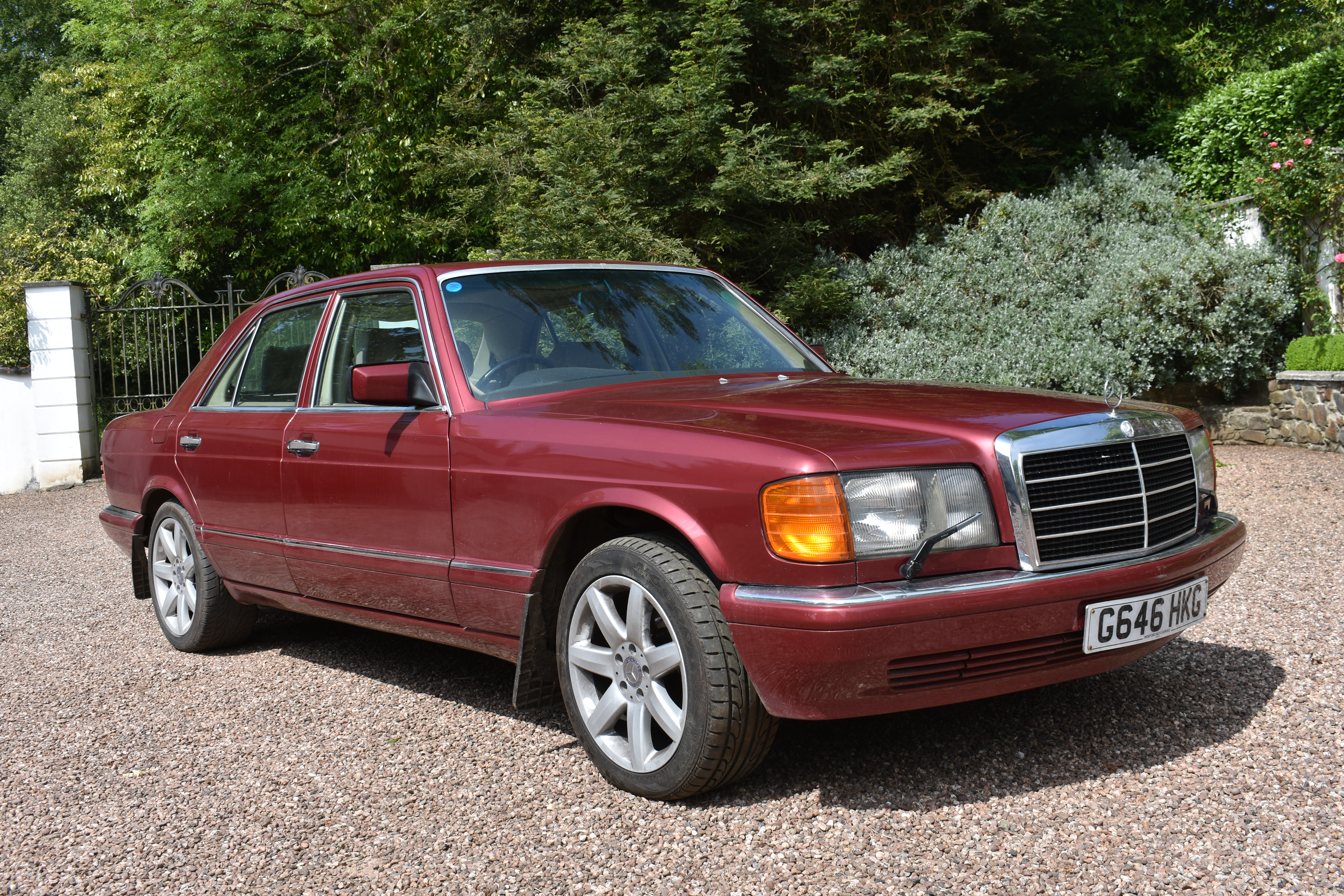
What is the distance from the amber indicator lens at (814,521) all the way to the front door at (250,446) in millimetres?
2572

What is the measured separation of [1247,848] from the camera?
2773mm

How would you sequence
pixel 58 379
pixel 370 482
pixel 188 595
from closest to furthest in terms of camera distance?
1. pixel 370 482
2. pixel 188 595
3. pixel 58 379

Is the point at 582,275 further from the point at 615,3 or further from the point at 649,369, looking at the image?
the point at 615,3

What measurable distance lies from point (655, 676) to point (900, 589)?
792 millimetres

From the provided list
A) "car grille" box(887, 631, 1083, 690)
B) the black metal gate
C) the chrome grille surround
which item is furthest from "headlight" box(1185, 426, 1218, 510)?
the black metal gate

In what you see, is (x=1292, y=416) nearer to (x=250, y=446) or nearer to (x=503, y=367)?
(x=503, y=367)

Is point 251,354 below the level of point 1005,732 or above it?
above

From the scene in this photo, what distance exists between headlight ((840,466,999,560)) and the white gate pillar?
13854mm

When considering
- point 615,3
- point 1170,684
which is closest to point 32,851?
point 1170,684

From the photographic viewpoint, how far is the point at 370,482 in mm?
4113

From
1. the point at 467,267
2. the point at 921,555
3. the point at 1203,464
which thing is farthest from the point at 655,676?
the point at 1203,464

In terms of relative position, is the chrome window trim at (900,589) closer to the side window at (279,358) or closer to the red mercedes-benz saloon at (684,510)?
the red mercedes-benz saloon at (684,510)

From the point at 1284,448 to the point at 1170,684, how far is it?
8005 mm

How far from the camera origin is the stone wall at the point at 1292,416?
10445mm
